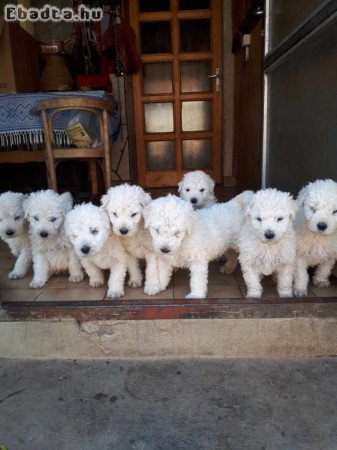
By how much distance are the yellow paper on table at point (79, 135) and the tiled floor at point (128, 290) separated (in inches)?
63.0

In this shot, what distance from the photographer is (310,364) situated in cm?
238

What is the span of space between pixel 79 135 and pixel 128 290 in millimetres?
2000

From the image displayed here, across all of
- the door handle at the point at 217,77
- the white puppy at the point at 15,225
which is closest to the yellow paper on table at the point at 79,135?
the white puppy at the point at 15,225

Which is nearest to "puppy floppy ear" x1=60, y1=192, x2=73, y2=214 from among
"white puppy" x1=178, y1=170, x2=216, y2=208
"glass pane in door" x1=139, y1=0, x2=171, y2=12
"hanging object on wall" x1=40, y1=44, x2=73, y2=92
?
"white puppy" x1=178, y1=170, x2=216, y2=208

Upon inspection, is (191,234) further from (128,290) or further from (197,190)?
(197,190)

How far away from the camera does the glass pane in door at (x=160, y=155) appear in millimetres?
7117

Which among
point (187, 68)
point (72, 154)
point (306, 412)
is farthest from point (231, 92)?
point (306, 412)

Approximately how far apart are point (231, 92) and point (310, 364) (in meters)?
5.57

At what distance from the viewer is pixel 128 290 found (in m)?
2.87

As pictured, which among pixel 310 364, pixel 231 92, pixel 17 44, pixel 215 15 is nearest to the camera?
pixel 310 364

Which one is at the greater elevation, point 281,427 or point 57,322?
point 57,322

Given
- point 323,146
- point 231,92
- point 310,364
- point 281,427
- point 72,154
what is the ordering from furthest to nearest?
1. point 231,92
2. point 72,154
3. point 323,146
4. point 310,364
5. point 281,427

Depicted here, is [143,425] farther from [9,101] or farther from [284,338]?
[9,101]

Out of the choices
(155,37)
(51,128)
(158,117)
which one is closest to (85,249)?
(51,128)
